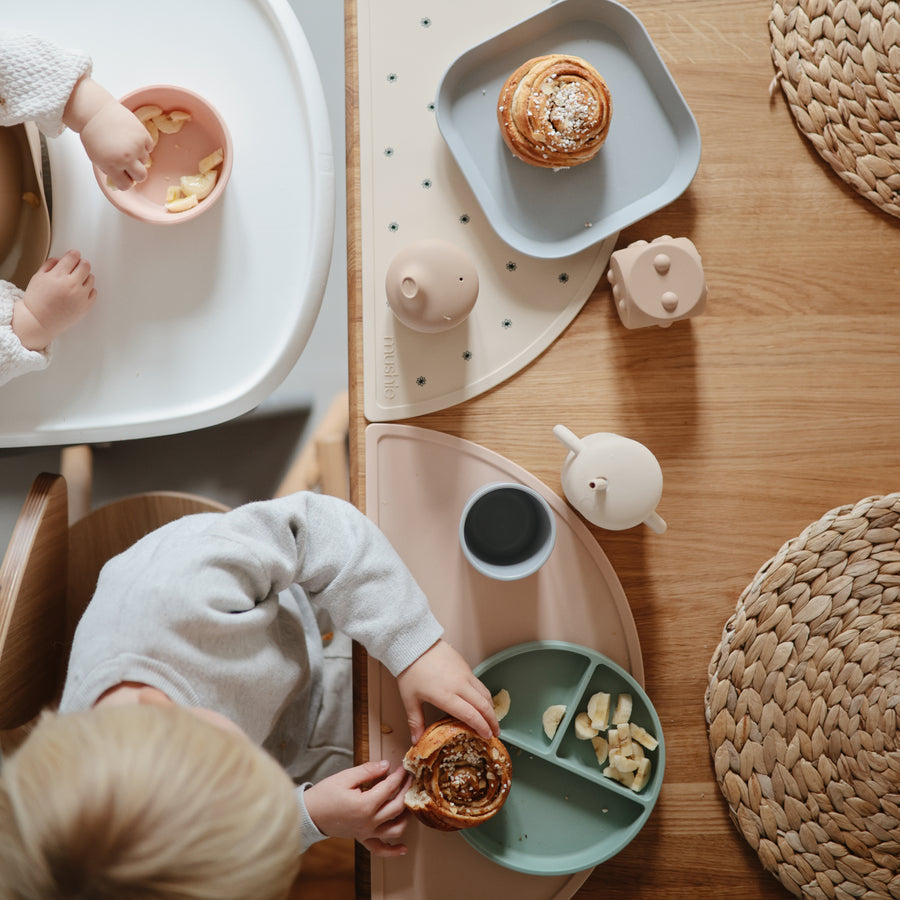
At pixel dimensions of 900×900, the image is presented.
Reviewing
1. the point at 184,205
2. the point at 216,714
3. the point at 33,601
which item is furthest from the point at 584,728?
the point at 184,205

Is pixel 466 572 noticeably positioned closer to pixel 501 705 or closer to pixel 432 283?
pixel 501 705

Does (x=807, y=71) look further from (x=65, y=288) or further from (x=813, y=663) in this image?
(x=65, y=288)

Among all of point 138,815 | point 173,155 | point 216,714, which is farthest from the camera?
point 173,155

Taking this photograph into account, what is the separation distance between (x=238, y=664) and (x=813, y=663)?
603 mm

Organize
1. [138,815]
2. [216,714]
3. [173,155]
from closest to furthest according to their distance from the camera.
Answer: [138,815] → [216,714] → [173,155]

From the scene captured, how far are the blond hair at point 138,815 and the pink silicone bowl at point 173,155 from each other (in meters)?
0.50

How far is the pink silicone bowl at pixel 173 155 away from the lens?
75 centimetres

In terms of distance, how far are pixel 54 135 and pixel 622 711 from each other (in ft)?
2.77

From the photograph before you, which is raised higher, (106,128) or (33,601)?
(106,128)

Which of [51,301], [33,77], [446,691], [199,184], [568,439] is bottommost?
[446,691]

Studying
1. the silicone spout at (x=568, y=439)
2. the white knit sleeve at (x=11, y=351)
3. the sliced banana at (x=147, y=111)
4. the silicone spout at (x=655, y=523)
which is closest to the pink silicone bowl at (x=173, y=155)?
the sliced banana at (x=147, y=111)

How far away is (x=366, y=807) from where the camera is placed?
2.41 ft

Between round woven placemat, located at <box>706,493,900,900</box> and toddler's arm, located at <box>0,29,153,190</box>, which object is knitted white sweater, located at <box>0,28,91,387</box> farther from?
round woven placemat, located at <box>706,493,900,900</box>

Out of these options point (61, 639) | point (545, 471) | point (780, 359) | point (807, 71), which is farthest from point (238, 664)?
point (807, 71)
